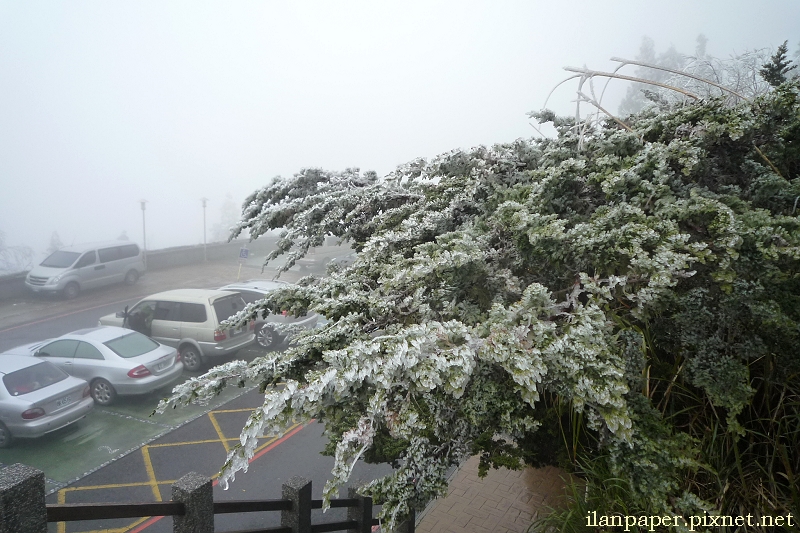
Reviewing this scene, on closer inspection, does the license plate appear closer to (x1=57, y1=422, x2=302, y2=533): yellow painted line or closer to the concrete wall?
(x1=57, y1=422, x2=302, y2=533): yellow painted line

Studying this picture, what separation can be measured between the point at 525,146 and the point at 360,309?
170 centimetres

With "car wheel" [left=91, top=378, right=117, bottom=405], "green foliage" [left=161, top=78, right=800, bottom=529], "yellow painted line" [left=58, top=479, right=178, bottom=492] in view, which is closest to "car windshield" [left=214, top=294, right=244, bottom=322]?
"car wheel" [left=91, top=378, right=117, bottom=405]

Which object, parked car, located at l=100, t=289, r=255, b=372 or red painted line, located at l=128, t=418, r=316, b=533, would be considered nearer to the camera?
red painted line, located at l=128, t=418, r=316, b=533

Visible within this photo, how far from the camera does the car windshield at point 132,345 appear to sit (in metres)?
6.63

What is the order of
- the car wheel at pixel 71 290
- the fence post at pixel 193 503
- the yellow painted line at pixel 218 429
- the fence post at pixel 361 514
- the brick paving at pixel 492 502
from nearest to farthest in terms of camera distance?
the fence post at pixel 193 503 < the fence post at pixel 361 514 < the brick paving at pixel 492 502 < the yellow painted line at pixel 218 429 < the car wheel at pixel 71 290

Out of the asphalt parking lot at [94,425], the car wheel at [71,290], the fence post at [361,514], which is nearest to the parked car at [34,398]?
the asphalt parking lot at [94,425]

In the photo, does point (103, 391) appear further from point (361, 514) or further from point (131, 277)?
point (361, 514)

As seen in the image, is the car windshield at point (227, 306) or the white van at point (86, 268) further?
the car windshield at point (227, 306)

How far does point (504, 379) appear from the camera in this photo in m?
1.81

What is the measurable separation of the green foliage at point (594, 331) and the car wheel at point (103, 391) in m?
5.36

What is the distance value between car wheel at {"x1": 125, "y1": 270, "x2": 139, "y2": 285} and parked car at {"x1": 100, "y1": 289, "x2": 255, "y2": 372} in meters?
1.03

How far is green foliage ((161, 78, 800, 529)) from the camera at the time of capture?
4.89 ft

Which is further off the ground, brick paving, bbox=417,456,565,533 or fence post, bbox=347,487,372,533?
fence post, bbox=347,487,372,533

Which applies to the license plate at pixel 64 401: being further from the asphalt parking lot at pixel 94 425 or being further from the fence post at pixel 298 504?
the fence post at pixel 298 504
